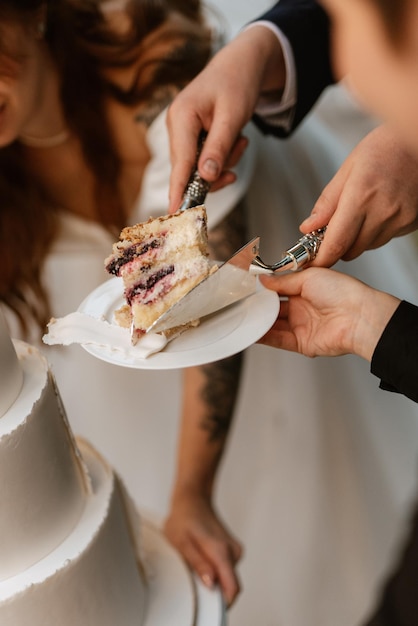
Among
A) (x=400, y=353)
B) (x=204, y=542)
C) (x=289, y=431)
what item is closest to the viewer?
(x=400, y=353)

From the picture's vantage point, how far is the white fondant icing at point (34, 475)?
28.6 inches

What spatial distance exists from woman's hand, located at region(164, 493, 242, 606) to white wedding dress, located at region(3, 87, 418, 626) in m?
0.37

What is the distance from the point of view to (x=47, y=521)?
30.7 inches

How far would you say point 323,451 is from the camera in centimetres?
164

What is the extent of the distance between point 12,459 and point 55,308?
80 centimetres

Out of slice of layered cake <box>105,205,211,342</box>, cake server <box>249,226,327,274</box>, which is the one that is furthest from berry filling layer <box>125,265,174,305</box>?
cake server <box>249,226,327,274</box>

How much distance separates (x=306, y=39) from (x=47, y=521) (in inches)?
32.6

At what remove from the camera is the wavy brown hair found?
4.13 ft

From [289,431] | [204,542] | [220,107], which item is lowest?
[289,431]

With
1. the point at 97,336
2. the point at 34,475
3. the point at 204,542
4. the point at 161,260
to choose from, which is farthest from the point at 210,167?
the point at 204,542

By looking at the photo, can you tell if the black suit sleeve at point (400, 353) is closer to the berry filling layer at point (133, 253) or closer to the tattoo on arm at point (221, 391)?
the berry filling layer at point (133, 253)

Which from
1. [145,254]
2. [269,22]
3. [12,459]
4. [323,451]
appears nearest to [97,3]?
[269,22]

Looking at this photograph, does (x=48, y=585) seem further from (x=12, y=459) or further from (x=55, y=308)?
(x=55, y=308)

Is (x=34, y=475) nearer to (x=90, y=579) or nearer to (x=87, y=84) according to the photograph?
(x=90, y=579)
